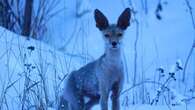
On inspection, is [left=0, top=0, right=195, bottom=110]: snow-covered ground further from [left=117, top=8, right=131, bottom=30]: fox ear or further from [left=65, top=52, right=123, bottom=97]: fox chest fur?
[left=117, top=8, right=131, bottom=30]: fox ear

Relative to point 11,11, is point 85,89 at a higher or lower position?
lower

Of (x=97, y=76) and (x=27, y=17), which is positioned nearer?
(x=97, y=76)

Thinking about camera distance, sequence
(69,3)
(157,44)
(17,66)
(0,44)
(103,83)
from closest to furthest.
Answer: (103,83) → (17,66) → (0,44) → (157,44) → (69,3)

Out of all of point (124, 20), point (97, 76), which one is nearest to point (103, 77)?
point (97, 76)

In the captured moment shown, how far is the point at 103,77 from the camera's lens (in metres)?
7.17

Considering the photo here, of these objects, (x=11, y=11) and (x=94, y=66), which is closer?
(x=94, y=66)

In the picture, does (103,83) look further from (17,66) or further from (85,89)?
(17,66)

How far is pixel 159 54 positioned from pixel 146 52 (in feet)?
0.68

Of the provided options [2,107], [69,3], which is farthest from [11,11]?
[2,107]

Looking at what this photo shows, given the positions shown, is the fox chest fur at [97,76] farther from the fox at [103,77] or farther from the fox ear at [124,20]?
the fox ear at [124,20]

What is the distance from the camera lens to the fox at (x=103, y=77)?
714 centimetres

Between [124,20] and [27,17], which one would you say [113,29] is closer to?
[124,20]

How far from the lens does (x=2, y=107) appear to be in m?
7.54

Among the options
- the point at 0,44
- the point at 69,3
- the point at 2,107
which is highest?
the point at 69,3
